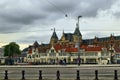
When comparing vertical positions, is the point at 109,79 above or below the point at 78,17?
below

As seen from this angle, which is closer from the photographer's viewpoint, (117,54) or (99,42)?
(117,54)

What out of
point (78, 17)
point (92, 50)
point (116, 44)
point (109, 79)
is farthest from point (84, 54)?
point (109, 79)

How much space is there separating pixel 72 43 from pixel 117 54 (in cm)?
4359

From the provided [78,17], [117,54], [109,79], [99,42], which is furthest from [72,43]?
[109,79]

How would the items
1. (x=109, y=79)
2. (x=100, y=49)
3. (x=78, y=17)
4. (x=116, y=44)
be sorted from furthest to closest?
(x=116, y=44), (x=100, y=49), (x=78, y=17), (x=109, y=79)

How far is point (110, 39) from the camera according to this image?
192250 millimetres

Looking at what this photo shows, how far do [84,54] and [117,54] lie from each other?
621 inches

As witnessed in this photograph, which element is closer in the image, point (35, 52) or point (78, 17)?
point (78, 17)

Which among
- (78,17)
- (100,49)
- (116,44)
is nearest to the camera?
(78,17)

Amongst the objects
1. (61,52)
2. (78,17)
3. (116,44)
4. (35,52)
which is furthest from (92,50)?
(78,17)

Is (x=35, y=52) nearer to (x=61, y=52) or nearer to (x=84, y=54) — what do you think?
(x=61, y=52)

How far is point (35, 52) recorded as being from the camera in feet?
640

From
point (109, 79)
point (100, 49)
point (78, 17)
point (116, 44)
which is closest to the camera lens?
point (109, 79)

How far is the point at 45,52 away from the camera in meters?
188
